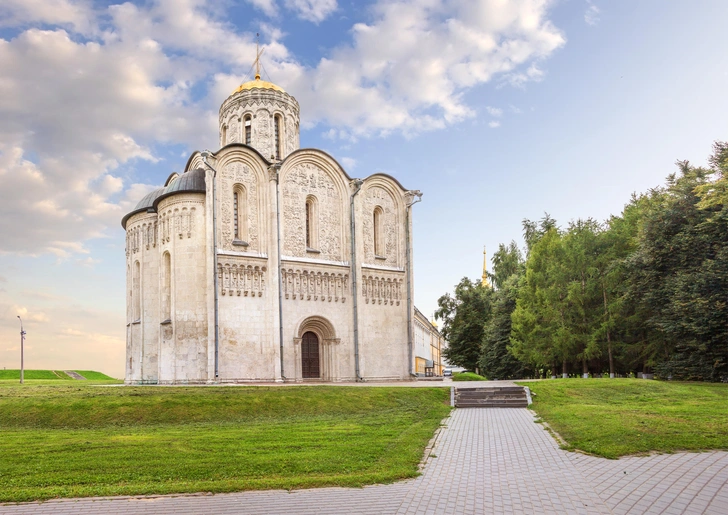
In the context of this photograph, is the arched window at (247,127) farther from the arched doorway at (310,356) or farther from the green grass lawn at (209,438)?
the green grass lawn at (209,438)

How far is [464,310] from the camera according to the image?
48062 millimetres

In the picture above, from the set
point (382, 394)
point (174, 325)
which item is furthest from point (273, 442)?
point (174, 325)

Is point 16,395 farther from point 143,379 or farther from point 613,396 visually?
point 613,396

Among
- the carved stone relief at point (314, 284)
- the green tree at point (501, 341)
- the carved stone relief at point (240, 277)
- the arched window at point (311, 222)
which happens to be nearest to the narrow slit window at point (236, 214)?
the carved stone relief at point (240, 277)

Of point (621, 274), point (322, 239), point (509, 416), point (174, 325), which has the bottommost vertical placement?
point (509, 416)

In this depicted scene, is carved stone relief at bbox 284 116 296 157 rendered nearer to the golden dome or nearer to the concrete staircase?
the golden dome

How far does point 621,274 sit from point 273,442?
26.0 meters

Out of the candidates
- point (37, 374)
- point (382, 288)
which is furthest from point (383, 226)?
point (37, 374)

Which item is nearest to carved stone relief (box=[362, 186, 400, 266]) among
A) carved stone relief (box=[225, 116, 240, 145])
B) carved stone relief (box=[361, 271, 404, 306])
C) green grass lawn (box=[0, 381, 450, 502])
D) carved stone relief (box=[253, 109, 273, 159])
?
carved stone relief (box=[361, 271, 404, 306])

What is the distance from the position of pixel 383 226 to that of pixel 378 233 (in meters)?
0.52

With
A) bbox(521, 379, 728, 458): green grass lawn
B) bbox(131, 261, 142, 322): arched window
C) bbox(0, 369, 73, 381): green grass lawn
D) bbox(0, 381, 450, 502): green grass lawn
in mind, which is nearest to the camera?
bbox(0, 381, 450, 502): green grass lawn

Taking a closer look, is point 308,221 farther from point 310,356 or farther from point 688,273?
point 688,273

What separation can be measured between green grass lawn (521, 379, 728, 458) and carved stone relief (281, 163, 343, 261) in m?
13.6

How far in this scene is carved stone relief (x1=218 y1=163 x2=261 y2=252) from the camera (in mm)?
28656
